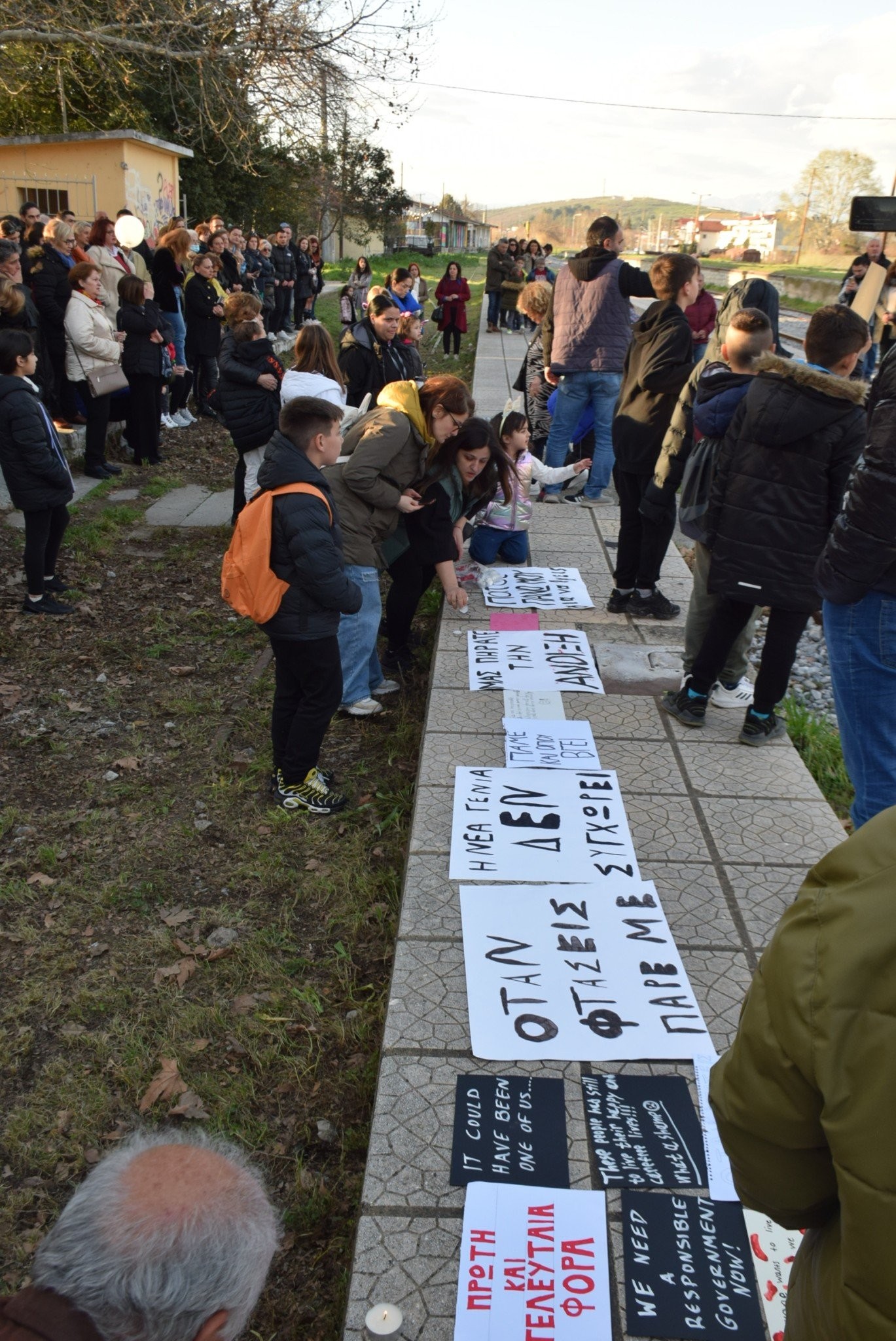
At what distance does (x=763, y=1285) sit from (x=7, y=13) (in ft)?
41.2

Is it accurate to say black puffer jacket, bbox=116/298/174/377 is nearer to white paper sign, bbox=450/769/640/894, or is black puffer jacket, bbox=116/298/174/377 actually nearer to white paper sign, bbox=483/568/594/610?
white paper sign, bbox=483/568/594/610

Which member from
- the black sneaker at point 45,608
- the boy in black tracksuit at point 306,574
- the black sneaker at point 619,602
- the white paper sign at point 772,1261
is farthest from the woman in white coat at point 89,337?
the white paper sign at point 772,1261

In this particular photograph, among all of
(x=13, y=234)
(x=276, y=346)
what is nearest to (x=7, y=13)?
(x=13, y=234)

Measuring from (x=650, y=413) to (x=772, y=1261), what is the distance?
4.31 metres

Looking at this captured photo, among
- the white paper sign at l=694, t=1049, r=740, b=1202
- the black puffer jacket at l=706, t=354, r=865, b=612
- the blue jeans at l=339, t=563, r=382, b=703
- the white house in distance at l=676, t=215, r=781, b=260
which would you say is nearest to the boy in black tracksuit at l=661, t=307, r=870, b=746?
the black puffer jacket at l=706, t=354, r=865, b=612

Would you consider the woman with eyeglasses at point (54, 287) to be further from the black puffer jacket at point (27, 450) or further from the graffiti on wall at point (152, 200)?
the graffiti on wall at point (152, 200)

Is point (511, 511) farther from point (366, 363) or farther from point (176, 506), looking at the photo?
point (176, 506)

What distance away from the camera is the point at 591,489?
8336mm

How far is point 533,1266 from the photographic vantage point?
6.99ft

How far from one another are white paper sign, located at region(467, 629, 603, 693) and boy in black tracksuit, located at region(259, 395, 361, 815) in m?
1.08

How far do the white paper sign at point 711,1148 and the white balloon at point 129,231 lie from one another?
1120cm

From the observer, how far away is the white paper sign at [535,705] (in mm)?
4691

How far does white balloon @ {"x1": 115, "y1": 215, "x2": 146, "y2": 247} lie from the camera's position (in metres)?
11.3

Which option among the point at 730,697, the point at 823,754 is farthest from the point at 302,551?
the point at 823,754
